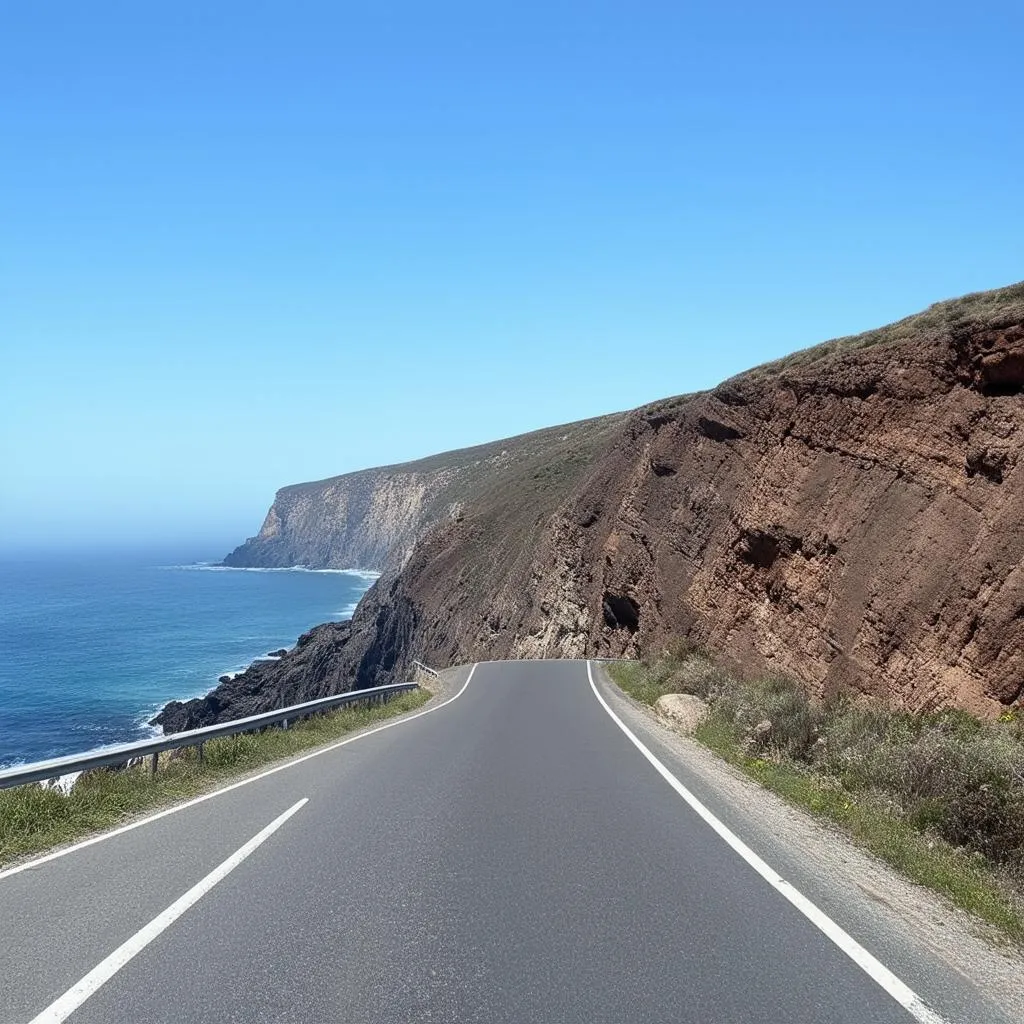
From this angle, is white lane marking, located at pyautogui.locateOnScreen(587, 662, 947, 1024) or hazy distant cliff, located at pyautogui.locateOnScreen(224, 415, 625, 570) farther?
hazy distant cliff, located at pyautogui.locateOnScreen(224, 415, 625, 570)

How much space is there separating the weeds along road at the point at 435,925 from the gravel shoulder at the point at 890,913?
2.3 inches

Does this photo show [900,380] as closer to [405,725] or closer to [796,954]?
[405,725]

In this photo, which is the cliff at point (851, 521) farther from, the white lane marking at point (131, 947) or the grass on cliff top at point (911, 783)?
the white lane marking at point (131, 947)

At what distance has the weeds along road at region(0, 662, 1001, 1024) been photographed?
14.0 ft

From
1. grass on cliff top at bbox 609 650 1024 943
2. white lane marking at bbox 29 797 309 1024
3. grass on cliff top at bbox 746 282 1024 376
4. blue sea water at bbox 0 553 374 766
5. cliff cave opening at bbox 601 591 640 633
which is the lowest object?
blue sea water at bbox 0 553 374 766

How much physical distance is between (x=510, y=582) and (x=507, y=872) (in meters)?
47.2

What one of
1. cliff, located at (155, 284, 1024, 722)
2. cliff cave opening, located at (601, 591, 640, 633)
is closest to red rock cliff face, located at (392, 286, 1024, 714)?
cliff, located at (155, 284, 1024, 722)

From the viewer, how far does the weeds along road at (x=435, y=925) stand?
4.27 metres

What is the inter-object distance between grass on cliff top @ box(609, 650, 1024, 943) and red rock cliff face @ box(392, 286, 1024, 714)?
2.11 metres

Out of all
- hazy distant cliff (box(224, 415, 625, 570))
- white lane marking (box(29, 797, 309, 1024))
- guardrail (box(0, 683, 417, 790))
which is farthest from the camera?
hazy distant cliff (box(224, 415, 625, 570))

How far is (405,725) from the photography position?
56.3ft

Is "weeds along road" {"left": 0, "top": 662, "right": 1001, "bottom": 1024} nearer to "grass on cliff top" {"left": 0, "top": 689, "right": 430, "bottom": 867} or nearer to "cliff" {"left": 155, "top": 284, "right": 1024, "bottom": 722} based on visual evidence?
"grass on cliff top" {"left": 0, "top": 689, "right": 430, "bottom": 867}

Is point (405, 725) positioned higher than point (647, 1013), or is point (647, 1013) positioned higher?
point (647, 1013)

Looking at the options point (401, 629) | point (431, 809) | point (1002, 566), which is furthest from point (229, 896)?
point (401, 629)
